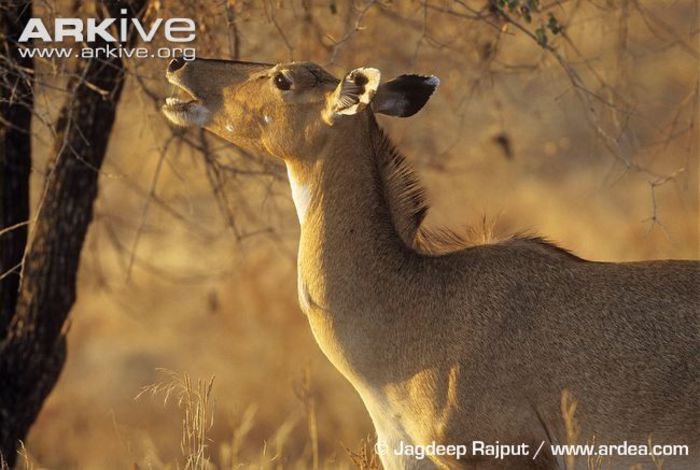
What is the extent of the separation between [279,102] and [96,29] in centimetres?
198

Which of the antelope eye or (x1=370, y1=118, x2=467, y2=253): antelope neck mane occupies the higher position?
the antelope eye

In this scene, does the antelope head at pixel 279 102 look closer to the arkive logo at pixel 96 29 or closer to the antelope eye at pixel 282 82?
the antelope eye at pixel 282 82

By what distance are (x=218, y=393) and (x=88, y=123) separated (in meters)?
6.32

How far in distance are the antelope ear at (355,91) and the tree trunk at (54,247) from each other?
2.38 metres

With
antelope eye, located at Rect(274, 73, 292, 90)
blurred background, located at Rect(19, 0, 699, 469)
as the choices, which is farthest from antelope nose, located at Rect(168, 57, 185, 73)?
blurred background, located at Rect(19, 0, 699, 469)

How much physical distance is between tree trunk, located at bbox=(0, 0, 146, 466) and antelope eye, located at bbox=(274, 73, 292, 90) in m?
1.97

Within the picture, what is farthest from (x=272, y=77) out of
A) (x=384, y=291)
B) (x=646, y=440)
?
(x=646, y=440)

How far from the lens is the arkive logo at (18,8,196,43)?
26.8 ft

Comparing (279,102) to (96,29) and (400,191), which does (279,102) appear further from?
(96,29)

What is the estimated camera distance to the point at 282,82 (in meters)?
6.72

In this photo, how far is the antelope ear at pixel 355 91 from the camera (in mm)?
6270

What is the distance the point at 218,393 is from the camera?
14453 mm

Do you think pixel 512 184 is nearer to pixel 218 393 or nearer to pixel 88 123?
pixel 218 393

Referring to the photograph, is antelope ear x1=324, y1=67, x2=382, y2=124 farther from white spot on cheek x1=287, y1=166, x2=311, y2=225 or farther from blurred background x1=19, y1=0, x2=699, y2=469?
blurred background x1=19, y1=0, x2=699, y2=469
